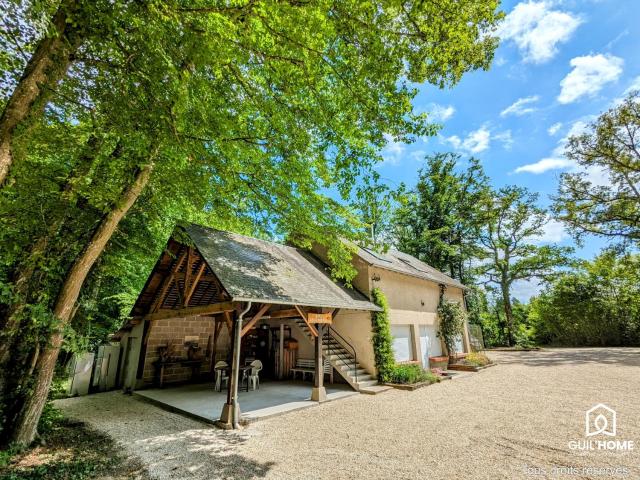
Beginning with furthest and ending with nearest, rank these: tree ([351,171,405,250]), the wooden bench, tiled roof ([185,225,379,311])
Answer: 1. the wooden bench
2. tiled roof ([185,225,379,311])
3. tree ([351,171,405,250])

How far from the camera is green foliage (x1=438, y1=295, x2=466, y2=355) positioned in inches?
576

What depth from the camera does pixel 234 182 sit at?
21.6ft

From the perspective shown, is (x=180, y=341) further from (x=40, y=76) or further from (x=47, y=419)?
(x=40, y=76)

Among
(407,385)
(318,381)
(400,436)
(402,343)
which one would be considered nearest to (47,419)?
(318,381)

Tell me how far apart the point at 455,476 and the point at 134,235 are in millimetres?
8808

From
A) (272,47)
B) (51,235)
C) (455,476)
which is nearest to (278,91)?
(272,47)

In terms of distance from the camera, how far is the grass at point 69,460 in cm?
410

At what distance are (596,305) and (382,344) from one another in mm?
21355

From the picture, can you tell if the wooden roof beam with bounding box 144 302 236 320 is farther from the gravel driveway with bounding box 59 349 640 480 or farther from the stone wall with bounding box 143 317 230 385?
the gravel driveway with bounding box 59 349 640 480

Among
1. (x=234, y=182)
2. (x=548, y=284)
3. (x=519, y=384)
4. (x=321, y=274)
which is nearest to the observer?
(x=234, y=182)

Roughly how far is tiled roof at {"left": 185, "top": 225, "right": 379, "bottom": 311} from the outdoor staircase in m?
1.92

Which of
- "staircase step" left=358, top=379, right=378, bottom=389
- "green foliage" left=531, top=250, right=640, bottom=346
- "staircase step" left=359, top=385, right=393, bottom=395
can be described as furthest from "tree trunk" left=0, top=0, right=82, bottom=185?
"green foliage" left=531, top=250, right=640, bottom=346

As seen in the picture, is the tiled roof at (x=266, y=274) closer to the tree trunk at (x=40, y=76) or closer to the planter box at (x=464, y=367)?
A: the tree trunk at (x=40, y=76)

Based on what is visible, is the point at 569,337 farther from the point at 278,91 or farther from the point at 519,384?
the point at 278,91
